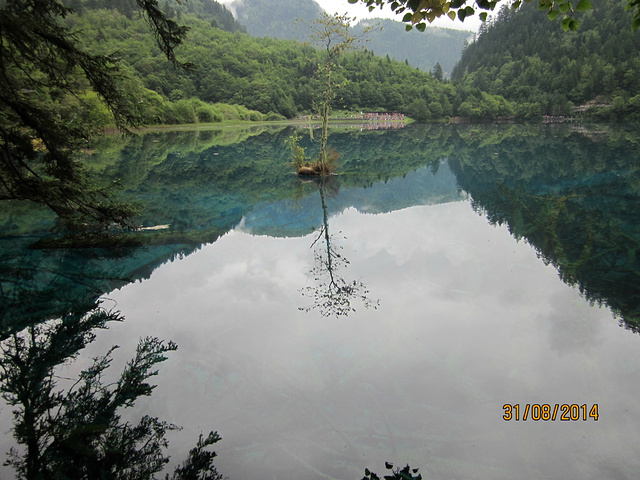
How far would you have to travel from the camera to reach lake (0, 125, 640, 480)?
3.72 meters

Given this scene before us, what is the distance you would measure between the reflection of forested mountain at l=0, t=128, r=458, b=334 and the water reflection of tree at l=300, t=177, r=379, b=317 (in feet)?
5.49

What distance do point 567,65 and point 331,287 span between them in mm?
121306

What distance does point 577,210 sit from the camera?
12797 millimetres

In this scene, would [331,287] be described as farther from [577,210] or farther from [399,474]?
[577,210]

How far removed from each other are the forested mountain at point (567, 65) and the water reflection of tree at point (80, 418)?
92.9 m

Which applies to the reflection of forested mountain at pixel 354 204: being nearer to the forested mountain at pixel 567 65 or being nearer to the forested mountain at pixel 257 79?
the forested mountain at pixel 257 79

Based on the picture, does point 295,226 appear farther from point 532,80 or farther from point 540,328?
point 532,80

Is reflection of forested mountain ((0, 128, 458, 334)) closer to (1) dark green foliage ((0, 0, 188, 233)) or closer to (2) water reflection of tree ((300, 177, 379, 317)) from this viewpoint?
(1) dark green foliage ((0, 0, 188, 233))

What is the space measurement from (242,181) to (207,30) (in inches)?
5730

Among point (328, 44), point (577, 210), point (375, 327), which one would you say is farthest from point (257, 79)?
point (375, 327)

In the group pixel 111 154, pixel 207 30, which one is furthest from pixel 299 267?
pixel 207 30

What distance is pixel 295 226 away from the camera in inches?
461

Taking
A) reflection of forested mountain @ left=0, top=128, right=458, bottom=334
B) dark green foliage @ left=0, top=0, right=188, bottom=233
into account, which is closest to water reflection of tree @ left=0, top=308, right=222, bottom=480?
reflection of forested mountain @ left=0, top=128, right=458, bottom=334

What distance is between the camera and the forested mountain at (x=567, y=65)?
87.6 m
